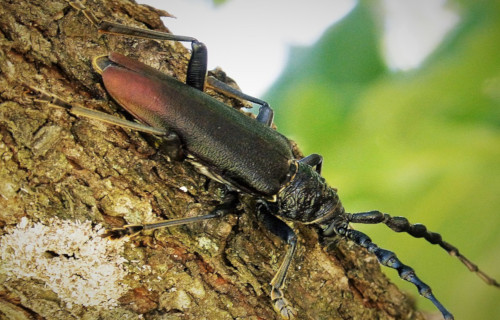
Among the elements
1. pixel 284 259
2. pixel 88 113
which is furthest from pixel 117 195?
pixel 284 259

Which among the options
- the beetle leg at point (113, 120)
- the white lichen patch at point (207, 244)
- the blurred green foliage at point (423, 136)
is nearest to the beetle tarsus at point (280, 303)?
the white lichen patch at point (207, 244)

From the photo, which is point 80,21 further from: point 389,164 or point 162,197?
point 389,164

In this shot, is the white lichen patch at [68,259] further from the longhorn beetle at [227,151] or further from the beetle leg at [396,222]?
the beetle leg at [396,222]

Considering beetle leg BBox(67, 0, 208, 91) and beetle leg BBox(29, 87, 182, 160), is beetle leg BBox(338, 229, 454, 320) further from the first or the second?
beetle leg BBox(67, 0, 208, 91)

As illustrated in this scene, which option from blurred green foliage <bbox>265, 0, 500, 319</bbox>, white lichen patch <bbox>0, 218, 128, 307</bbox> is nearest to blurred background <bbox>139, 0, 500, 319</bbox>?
blurred green foliage <bbox>265, 0, 500, 319</bbox>

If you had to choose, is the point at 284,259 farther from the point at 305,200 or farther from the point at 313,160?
the point at 313,160

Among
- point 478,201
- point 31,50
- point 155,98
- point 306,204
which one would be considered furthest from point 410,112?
point 31,50
